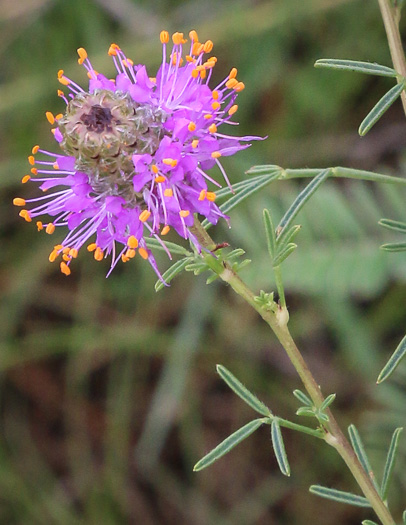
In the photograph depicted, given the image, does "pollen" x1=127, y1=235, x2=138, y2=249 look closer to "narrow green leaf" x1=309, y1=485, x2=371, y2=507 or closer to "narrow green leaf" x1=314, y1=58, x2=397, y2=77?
"narrow green leaf" x1=314, y1=58, x2=397, y2=77

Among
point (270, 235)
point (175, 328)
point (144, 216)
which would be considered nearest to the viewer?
point (144, 216)

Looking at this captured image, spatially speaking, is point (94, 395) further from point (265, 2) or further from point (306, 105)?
point (265, 2)

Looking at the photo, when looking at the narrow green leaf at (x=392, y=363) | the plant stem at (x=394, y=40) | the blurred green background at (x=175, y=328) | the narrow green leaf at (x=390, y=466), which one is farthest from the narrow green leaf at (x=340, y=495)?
the blurred green background at (x=175, y=328)

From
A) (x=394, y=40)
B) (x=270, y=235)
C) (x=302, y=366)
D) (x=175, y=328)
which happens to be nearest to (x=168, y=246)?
(x=270, y=235)

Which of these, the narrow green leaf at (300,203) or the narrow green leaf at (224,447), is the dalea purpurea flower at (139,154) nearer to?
the narrow green leaf at (300,203)

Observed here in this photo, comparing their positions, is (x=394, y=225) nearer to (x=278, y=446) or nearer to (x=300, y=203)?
(x=300, y=203)
